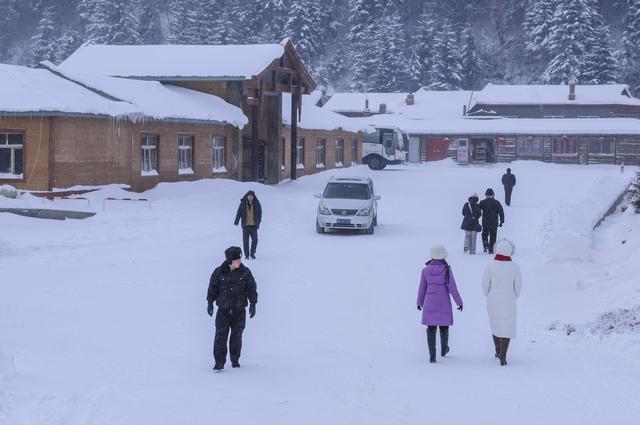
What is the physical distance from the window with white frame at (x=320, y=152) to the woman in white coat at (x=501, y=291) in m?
38.5

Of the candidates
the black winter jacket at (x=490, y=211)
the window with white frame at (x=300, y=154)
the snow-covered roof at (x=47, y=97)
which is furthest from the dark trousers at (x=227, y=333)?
the window with white frame at (x=300, y=154)

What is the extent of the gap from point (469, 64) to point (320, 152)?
51154 millimetres

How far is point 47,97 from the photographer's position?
1121 inches

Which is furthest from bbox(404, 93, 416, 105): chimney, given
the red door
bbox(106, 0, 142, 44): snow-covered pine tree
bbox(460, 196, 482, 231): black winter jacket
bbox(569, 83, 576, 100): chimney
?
bbox(460, 196, 482, 231): black winter jacket

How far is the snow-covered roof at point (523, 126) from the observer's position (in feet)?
218

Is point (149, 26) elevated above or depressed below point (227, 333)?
above

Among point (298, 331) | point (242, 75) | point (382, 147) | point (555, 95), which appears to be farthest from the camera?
point (555, 95)

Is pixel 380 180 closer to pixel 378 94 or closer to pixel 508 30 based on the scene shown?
pixel 378 94

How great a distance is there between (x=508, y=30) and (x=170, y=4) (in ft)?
141

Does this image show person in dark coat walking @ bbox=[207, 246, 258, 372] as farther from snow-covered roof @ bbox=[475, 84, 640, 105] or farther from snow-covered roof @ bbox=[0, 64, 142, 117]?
snow-covered roof @ bbox=[475, 84, 640, 105]

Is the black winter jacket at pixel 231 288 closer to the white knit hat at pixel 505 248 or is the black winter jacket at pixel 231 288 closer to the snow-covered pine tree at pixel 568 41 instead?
the white knit hat at pixel 505 248

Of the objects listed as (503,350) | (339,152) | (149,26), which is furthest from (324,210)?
(149,26)

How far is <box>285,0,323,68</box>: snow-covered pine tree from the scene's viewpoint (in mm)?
98750

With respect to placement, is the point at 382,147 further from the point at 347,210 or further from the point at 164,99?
the point at 347,210
